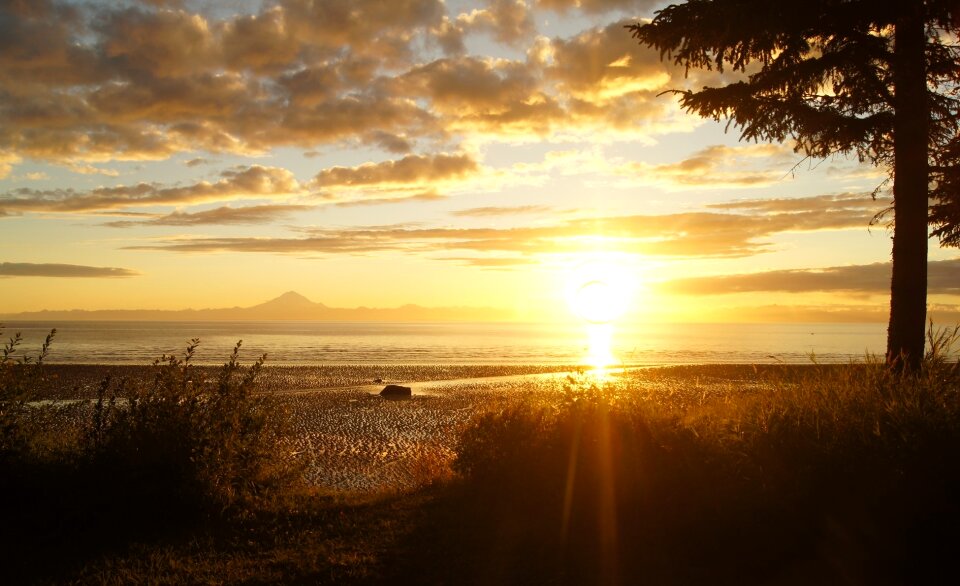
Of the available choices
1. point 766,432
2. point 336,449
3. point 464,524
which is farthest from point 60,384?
point 766,432

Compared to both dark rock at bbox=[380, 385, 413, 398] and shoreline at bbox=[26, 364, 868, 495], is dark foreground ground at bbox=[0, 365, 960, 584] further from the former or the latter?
dark rock at bbox=[380, 385, 413, 398]

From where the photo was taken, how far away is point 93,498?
28.6ft

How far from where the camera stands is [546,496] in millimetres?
9023

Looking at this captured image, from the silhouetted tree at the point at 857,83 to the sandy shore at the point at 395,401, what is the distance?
3.73m

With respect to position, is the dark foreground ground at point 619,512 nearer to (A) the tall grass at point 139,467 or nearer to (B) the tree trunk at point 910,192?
(A) the tall grass at point 139,467

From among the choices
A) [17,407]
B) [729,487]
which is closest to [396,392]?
[17,407]

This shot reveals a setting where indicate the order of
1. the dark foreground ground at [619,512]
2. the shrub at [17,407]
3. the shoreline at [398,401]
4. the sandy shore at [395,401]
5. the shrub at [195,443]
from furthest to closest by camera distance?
1. the sandy shore at [395,401]
2. the shoreline at [398,401]
3. the shrub at [17,407]
4. the shrub at [195,443]
5. the dark foreground ground at [619,512]

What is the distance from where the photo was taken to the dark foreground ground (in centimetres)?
696

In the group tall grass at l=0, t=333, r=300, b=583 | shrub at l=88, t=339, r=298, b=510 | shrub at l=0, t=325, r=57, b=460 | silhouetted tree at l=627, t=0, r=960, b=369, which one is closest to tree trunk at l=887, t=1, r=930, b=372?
silhouetted tree at l=627, t=0, r=960, b=369

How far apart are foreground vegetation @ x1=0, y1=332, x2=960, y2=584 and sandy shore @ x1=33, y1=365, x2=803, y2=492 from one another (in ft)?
4.32

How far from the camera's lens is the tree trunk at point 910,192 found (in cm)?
1157

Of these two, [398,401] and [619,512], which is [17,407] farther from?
[398,401]

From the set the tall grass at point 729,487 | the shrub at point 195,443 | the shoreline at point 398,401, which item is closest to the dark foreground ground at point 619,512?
the tall grass at point 729,487

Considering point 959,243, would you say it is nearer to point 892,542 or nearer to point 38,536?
point 892,542
